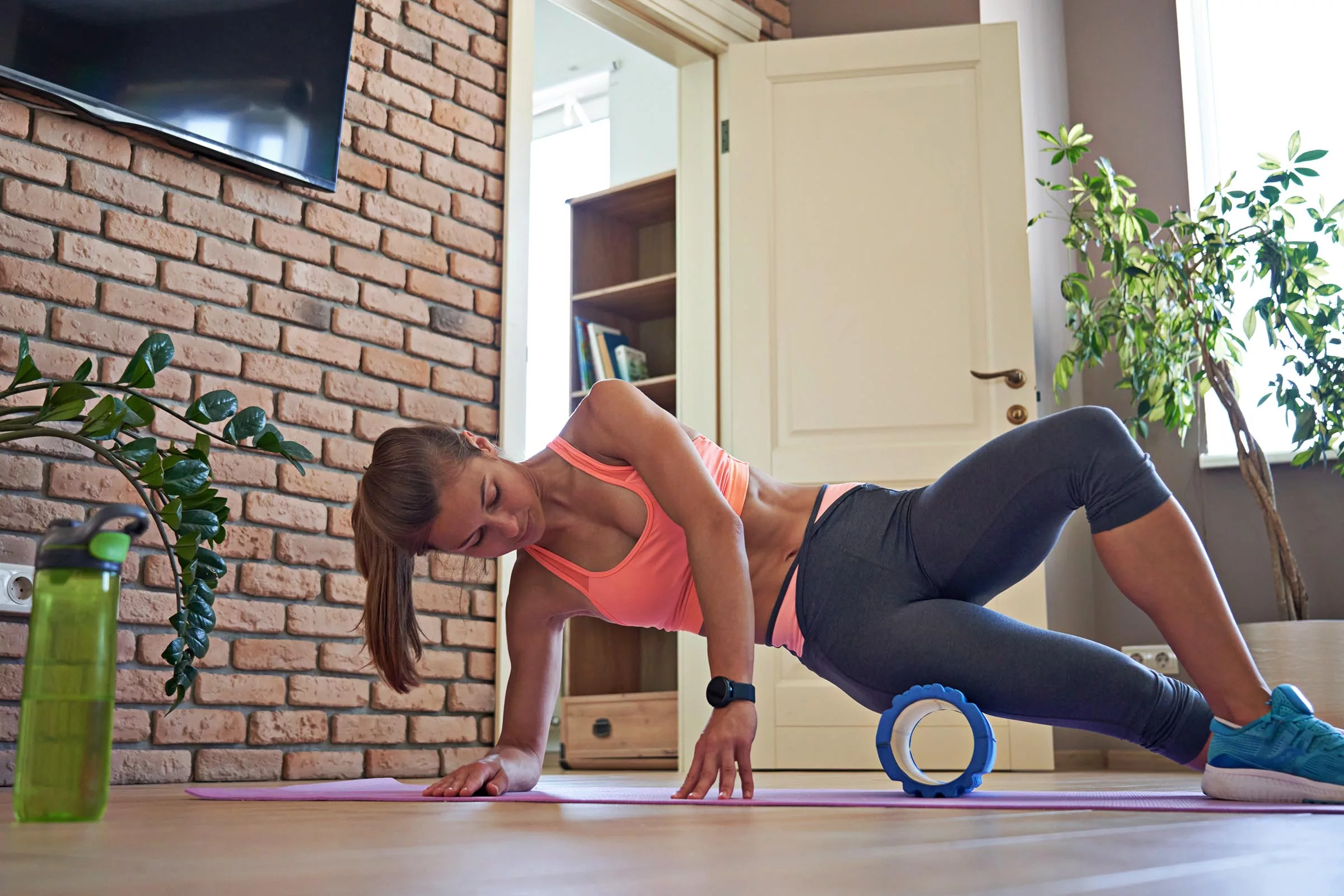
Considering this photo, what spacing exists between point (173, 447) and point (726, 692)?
111 centimetres

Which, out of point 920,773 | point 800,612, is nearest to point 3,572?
point 800,612

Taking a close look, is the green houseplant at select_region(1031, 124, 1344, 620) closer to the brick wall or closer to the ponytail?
the brick wall

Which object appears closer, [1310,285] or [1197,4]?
[1310,285]

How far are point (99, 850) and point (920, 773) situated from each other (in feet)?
3.57

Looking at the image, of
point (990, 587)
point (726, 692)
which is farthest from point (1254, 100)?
point (726, 692)

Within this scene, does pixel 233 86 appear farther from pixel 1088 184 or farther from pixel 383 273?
pixel 1088 184

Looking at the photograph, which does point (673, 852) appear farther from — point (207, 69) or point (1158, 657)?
point (1158, 657)

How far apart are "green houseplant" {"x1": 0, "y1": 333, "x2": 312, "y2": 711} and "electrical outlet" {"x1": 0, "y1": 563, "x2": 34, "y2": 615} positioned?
32cm

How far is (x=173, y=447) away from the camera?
2033mm

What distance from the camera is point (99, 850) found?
853 mm

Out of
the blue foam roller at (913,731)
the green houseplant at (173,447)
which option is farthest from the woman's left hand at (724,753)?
the green houseplant at (173,447)

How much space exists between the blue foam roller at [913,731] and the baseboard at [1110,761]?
214 centimetres

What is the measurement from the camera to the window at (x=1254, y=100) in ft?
12.9

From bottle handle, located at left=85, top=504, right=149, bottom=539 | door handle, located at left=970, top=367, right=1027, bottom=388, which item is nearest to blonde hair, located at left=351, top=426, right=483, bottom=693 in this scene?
bottle handle, located at left=85, top=504, right=149, bottom=539
